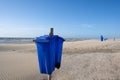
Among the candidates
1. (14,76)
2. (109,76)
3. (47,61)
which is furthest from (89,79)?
(14,76)

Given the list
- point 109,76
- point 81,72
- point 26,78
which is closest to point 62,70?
point 81,72

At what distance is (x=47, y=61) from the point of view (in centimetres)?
461

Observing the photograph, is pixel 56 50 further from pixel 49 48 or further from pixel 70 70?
pixel 70 70

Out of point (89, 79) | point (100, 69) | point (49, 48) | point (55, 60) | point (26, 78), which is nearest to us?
point (49, 48)

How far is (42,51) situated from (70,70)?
2652 millimetres

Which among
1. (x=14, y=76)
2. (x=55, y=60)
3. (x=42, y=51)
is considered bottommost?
(x=14, y=76)

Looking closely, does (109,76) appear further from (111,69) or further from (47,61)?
(47,61)

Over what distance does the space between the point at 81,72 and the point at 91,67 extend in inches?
31.9

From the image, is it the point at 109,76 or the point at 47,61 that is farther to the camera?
the point at 109,76

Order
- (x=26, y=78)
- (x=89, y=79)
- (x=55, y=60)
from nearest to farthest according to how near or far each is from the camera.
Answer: (x=55, y=60)
(x=89, y=79)
(x=26, y=78)

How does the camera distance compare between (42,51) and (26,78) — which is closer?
(42,51)

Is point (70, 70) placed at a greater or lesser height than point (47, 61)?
lesser

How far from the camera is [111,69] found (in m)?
6.70

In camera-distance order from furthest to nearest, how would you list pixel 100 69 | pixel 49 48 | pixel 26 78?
pixel 100 69
pixel 26 78
pixel 49 48
